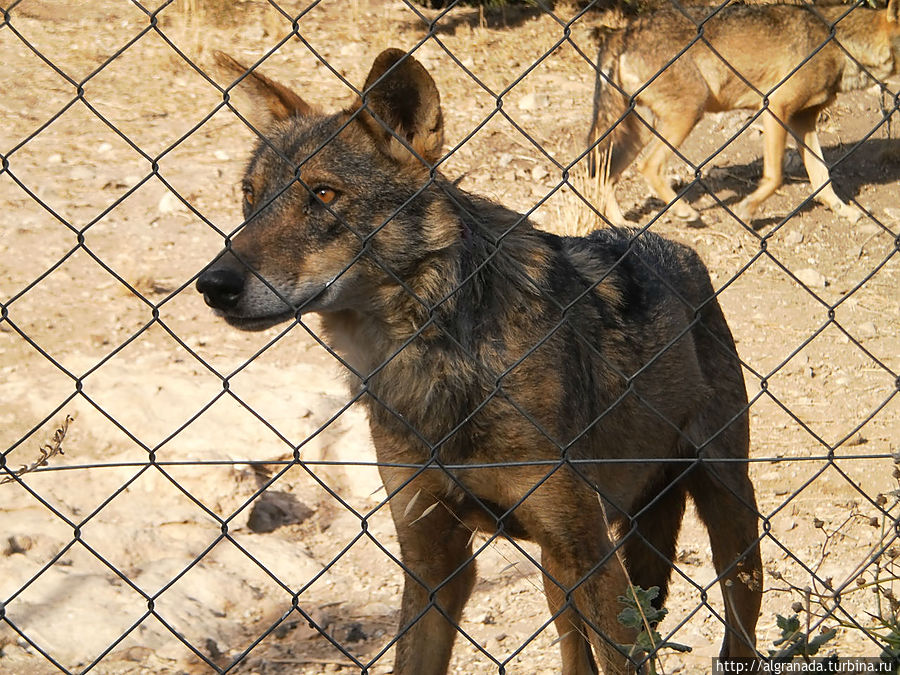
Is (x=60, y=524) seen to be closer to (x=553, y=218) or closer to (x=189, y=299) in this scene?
(x=189, y=299)

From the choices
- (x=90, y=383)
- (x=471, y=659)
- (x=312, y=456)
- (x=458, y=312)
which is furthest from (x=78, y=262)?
(x=458, y=312)

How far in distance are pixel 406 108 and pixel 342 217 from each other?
393 mm

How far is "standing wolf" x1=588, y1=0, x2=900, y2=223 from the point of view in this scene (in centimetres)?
984

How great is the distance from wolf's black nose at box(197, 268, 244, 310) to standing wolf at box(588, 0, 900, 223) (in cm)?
663

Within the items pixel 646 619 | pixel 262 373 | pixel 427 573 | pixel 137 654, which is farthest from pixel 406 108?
pixel 262 373

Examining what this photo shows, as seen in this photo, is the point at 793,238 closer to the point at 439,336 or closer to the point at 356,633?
the point at 356,633

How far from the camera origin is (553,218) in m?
8.88

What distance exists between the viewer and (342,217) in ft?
10.6

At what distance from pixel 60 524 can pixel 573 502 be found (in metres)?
2.64

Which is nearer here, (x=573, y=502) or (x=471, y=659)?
(x=573, y=502)

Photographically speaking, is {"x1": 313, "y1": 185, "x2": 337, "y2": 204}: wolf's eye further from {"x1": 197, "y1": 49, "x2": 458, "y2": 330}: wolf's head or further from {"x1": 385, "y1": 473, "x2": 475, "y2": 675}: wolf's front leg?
{"x1": 385, "y1": 473, "x2": 475, "y2": 675}: wolf's front leg

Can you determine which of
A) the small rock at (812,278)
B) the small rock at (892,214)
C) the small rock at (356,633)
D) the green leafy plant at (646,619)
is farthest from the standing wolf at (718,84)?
the green leafy plant at (646,619)

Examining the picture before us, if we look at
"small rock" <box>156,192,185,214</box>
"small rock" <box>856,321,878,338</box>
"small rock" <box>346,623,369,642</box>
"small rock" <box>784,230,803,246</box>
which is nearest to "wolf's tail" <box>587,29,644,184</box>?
"small rock" <box>784,230,803,246</box>

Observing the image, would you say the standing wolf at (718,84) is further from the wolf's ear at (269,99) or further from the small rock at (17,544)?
the small rock at (17,544)
